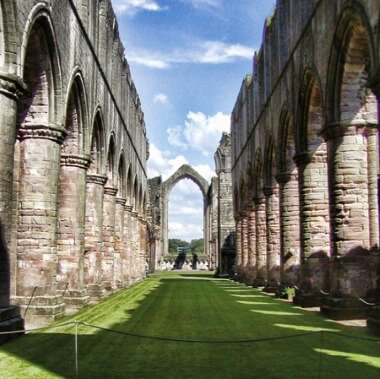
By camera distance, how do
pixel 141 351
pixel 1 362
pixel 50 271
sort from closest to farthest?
pixel 1 362
pixel 141 351
pixel 50 271

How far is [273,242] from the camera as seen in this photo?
19.3m

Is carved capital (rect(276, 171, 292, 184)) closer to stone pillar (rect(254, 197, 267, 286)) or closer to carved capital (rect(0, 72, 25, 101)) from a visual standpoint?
stone pillar (rect(254, 197, 267, 286))

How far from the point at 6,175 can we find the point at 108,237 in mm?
11448

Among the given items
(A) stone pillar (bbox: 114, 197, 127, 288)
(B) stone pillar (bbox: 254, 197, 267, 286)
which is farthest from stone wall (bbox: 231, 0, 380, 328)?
(A) stone pillar (bbox: 114, 197, 127, 288)

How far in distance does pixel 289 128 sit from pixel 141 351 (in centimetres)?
1103

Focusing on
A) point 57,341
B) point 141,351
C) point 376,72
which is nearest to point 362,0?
point 376,72

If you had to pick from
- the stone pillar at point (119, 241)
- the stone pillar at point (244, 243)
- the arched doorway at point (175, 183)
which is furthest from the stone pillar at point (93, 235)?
the arched doorway at point (175, 183)

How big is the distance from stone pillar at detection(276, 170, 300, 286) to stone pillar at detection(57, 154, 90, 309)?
603 cm

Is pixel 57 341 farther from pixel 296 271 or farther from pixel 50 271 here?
pixel 296 271

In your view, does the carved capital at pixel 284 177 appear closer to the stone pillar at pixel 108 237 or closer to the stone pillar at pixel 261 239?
the stone pillar at pixel 108 237

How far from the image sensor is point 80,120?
13.8 metres

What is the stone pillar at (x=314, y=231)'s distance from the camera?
13398mm

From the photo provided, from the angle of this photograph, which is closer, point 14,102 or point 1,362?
point 1,362

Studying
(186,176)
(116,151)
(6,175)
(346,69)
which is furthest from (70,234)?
(186,176)
